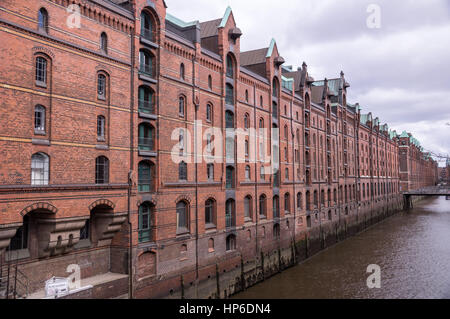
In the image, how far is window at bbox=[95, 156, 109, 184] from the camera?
18.7 metres

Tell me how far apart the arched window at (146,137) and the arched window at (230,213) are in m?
9.39

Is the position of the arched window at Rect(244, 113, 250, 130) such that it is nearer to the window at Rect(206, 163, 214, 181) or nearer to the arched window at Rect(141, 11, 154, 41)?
the window at Rect(206, 163, 214, 181)

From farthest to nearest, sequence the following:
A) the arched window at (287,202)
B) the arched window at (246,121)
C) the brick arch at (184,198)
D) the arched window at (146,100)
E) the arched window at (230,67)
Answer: the arched window at (287,202) < the arched window at (246,121) < the arched window at (230,67) < the brick arch at (184,198) < the arched window at (146,100)

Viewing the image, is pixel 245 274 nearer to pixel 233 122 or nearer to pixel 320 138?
pixel 233 122

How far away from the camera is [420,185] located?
426 feet

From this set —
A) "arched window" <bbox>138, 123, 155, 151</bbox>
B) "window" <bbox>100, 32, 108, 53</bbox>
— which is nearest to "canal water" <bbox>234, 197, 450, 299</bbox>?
"arched window" <bbox>138, 123, 155, 151</bbox>

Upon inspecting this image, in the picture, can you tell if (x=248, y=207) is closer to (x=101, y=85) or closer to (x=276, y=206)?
(x=276, y=206)

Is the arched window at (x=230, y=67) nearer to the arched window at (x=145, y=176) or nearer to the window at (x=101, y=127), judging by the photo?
the arched window at (x=145, y=176)

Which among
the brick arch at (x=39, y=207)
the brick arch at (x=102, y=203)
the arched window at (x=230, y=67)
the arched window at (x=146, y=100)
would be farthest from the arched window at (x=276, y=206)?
the brick arch at (x=39, y=207)

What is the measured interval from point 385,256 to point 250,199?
16545mm

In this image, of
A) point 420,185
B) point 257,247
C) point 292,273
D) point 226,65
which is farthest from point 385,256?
point 420,185

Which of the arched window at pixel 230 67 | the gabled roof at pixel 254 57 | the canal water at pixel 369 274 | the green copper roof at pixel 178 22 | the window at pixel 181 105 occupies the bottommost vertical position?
the canal water at pixel 369 274

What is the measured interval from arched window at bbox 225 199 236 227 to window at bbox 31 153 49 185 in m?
15.0

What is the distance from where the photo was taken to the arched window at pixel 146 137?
70.2 feet
